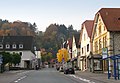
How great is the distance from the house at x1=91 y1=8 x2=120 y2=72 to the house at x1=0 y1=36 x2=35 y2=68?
174 ft

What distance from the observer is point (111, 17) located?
54.7m

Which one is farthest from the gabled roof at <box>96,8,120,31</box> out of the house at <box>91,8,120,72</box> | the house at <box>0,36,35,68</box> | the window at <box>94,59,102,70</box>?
the house at <box>0,36,35,68</box>

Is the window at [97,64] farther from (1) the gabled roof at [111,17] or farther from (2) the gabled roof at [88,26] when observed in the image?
(2) the gabled roof at [88,26]

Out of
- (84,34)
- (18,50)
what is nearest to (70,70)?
(84,34)

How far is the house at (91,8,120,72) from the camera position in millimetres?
52375

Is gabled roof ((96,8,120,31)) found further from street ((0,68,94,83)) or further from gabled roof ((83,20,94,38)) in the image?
gabled roof ((83,20,94,38))

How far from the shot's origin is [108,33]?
172ft

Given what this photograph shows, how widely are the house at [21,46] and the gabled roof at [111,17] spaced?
59402 mm

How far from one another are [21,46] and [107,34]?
218 ft

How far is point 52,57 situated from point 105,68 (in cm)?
13910

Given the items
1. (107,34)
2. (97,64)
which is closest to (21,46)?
(97,64)

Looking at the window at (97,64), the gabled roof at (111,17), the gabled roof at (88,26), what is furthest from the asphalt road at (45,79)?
the gabled roof at (88,26)

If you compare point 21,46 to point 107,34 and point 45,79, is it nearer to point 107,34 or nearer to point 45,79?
point 107,34

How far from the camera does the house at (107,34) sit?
172ft
